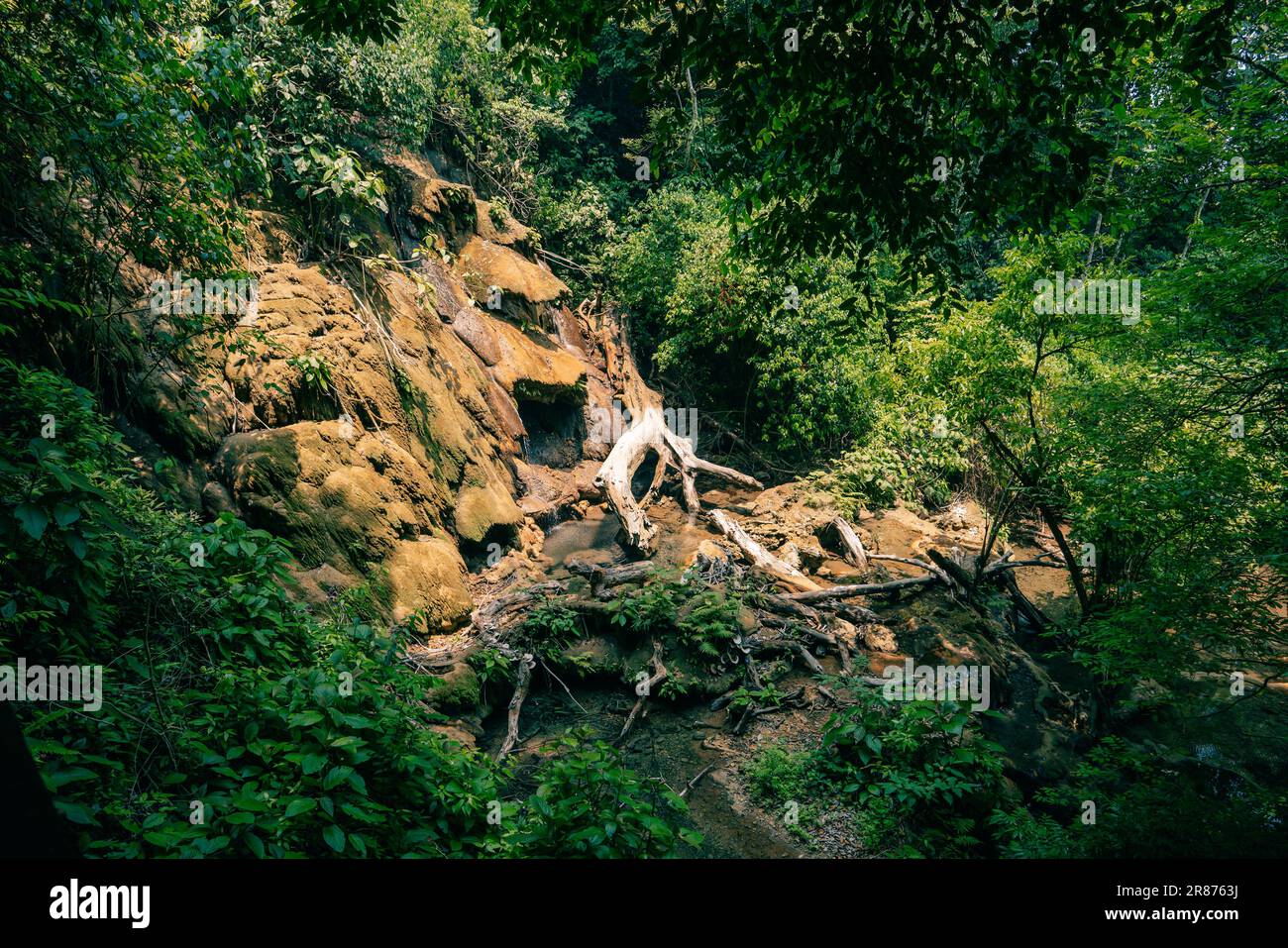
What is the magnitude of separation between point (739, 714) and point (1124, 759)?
152 inches

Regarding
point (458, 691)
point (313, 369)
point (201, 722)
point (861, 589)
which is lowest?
point (458, 691)

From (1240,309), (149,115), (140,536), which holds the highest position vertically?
(149,115)

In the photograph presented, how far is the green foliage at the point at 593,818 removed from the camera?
278cm

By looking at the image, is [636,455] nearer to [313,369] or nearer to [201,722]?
[313,369]

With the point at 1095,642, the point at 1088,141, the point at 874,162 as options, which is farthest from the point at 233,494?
the point at 1095,642

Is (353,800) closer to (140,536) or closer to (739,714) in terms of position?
(140,536)

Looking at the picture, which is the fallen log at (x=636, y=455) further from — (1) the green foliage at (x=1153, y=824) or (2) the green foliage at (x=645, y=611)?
(1) the green foliage at (x=1153, y=824)

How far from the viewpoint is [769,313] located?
627cm

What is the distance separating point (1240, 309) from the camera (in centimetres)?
545

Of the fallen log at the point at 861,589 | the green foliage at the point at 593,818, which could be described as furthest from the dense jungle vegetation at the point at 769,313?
the fallen log at the point at 861,589

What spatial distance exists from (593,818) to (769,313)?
4970 millimetres

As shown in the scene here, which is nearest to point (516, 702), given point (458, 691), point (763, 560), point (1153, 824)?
point (458, 691)

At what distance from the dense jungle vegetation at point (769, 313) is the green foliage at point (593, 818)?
0.07ft

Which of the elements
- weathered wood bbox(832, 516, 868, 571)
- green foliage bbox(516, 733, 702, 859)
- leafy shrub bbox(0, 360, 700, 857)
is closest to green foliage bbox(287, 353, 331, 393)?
leafy shrub bbox(0, 360, 700, 857)
